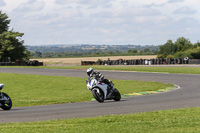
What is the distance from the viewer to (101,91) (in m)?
18.6

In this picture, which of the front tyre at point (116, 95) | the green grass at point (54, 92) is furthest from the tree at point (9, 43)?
the front tyre at point (116, 95)

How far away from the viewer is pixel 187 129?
9.69 metres

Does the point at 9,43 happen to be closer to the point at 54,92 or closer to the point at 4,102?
the point at 54,92

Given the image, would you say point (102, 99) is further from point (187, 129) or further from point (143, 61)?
point (143, 61)

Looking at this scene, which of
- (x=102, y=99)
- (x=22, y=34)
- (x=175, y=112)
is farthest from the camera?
(x=22, y=34)

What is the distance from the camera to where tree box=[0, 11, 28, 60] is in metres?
91.9

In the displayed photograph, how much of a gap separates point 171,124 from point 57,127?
3.10 metres

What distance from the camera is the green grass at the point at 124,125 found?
9758mm

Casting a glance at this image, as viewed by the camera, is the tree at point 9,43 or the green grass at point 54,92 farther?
the tree at point 9,43

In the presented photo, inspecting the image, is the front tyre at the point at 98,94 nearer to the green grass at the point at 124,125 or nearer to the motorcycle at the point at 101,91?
the motorcycle at the point at 101,91

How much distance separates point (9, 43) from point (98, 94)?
254 ft

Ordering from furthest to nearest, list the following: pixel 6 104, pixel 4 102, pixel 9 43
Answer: pixel 9 43, pixel 6 104, pixel 4 102

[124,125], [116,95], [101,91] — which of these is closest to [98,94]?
[101,91]

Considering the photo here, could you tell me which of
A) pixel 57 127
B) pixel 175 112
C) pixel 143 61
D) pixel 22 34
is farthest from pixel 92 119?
pixel 22 34
